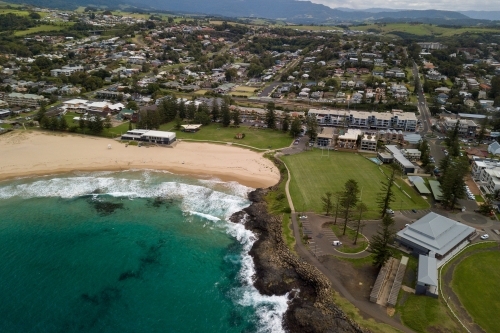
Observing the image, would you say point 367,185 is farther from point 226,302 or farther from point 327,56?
point 327,56

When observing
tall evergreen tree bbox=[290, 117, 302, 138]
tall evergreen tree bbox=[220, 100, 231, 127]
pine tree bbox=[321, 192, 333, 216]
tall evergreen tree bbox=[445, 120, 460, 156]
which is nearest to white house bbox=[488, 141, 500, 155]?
tall evergreen tree bbox=[445, 120, 460, 156]

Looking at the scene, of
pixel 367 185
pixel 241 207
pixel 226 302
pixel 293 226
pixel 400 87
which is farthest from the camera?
pixel 400 87

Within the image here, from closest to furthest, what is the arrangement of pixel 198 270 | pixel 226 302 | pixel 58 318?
pixel 58 318, pixel 226 302, pixel 198 270

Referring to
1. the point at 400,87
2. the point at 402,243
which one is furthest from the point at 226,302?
the point at 400,87

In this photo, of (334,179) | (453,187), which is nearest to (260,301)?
(334,179)

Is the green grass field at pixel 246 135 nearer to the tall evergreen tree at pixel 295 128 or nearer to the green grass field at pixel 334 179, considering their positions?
the tall evergreen tree at pixel 295 128

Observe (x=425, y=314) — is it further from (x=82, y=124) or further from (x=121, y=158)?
(x=82, y=124)

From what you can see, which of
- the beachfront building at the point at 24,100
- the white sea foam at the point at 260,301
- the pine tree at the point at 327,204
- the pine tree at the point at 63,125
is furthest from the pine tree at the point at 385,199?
the beachfront building at the point at 24,100
